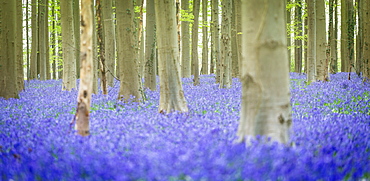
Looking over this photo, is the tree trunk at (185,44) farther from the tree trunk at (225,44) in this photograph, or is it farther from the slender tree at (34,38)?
the slender tree at (34,38)

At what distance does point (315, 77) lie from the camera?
15758 millimetres

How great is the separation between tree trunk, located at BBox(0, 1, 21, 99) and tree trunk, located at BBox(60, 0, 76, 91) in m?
2.70

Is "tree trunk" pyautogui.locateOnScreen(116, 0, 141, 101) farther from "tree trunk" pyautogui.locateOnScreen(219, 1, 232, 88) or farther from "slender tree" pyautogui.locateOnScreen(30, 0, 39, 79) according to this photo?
"slender tree" pyautogui.locateOnScreen(30, 0, 39, 79)

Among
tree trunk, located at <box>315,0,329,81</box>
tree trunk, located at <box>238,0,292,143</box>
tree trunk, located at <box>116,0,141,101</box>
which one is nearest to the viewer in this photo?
tree trunk, located at <box>238,0,292,143</box>

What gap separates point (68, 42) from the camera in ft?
50.4

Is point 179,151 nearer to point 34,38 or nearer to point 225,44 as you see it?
point 225,44

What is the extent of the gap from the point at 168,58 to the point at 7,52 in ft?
24.4

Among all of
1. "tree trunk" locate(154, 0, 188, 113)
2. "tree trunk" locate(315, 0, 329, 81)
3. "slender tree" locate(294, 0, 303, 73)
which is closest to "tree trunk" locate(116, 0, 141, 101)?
"tree trunk" locate(154, 0, 188, 113)

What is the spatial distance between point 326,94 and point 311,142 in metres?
6.68

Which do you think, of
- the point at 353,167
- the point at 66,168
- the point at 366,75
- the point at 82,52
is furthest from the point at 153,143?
the point at 366,75

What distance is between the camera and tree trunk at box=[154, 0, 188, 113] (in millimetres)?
7918

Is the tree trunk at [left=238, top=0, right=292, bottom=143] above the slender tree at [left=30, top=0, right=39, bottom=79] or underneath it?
underneath

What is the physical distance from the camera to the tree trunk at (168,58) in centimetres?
792

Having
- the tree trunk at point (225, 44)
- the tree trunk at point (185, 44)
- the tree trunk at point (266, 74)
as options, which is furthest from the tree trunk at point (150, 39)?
the tree trunk at point (266, 74)
